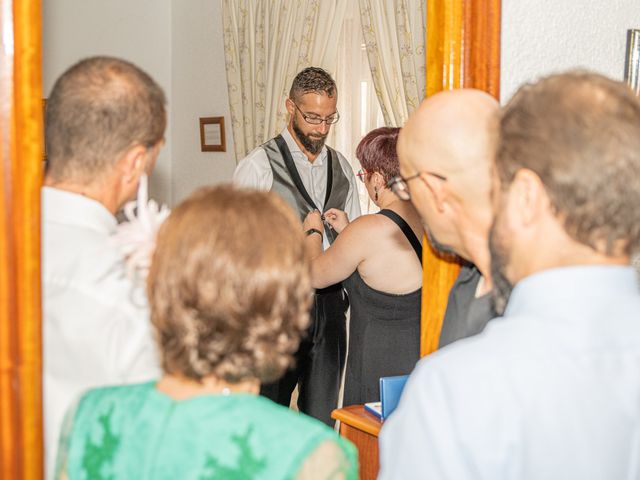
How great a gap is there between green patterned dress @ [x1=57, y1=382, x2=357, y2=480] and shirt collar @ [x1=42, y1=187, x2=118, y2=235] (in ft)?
1.19

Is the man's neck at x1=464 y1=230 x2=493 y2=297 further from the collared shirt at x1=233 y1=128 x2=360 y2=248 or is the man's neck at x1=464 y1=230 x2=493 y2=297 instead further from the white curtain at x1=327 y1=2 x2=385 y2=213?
the white curtain at x1=327 y1=2 x2=385 y2=213

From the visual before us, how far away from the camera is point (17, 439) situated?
1.17m

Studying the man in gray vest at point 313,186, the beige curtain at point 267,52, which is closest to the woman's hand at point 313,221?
the man in gray vest at point 313,186

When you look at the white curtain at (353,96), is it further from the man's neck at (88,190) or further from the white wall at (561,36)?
the man's neck at (88,190)

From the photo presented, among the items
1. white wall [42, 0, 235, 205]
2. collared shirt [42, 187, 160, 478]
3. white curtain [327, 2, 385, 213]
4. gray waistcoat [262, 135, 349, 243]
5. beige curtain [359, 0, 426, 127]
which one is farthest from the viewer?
white wall [42, 0, 235, 205]

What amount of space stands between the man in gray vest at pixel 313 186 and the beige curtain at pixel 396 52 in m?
0.58

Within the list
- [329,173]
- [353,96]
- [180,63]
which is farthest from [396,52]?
[180,63]

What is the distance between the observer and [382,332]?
2658 millimetres

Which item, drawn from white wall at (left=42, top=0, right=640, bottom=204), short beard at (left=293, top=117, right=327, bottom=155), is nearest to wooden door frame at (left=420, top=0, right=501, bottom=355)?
short beard at (left=293, top=117, right=327, bottom=155)

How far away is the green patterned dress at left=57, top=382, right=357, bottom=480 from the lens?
0.94 meters

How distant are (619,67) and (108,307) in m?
1.37

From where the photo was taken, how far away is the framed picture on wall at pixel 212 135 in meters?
5.16

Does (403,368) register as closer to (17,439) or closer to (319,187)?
(319,187)

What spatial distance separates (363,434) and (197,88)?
3.66 m
